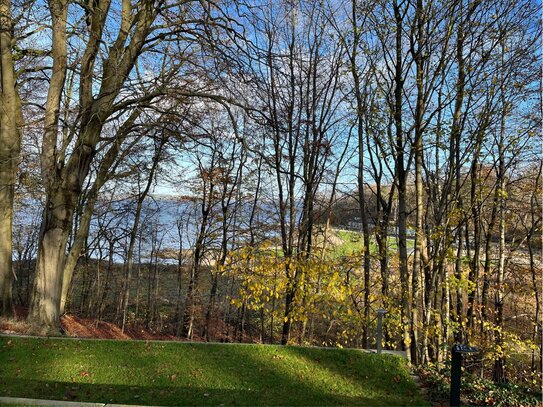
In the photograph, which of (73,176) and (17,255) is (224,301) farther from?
(73,176)

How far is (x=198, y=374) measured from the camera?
5531mm

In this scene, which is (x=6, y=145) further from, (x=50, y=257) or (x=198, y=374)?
(x=198, y=374)

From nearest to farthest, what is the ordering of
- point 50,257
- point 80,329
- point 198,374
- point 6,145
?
point 198,374 → point 50,257 → point 6,145 → point 80,329

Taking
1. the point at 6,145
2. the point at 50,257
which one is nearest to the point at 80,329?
the point at 50,257

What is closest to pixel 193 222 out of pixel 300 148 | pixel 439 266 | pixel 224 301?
pixel 224 301

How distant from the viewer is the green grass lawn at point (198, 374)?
16.2 feet

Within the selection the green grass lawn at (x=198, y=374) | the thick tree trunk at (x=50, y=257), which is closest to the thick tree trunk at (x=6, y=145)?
the thick tree trunk at (x=50, y=257)

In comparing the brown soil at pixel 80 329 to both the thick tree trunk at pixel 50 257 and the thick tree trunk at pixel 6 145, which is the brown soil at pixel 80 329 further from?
the thick tree trunk at pixel 6 145

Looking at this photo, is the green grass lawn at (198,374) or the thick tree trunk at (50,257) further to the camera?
the thick tree trunk at (50,257)

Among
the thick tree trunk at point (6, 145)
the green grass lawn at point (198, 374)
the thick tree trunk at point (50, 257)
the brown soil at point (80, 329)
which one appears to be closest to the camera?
the green grass lawn at point (198, 374)

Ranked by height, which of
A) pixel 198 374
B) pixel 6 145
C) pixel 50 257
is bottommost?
pixel 198 374

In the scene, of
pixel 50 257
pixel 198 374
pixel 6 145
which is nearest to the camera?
pixel 198 374

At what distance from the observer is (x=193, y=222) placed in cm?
1798

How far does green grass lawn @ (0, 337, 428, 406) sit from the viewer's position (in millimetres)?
4934
